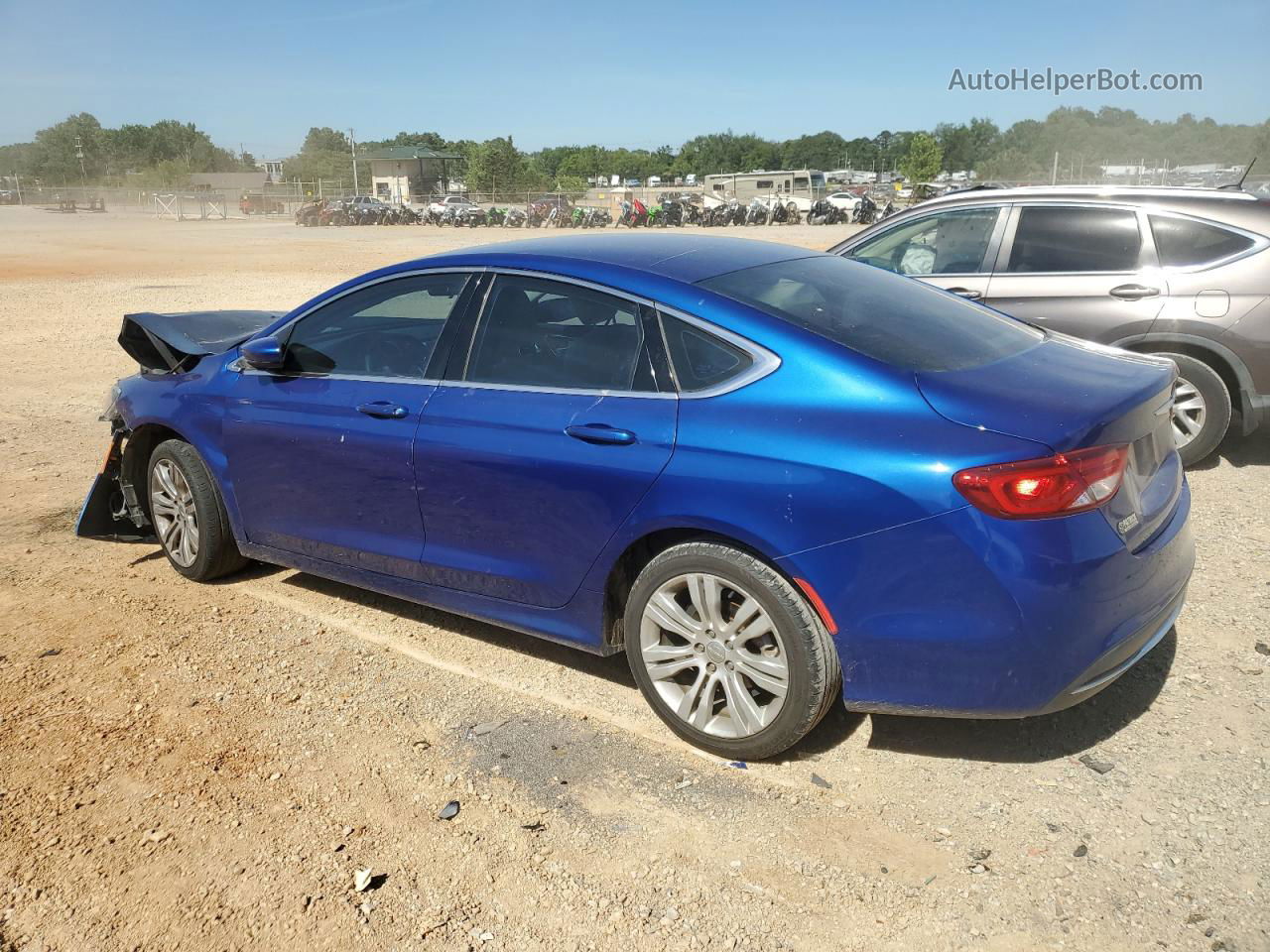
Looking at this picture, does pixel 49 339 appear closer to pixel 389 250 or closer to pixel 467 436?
pixel 467 436

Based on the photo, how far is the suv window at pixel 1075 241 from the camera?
6.59 meters

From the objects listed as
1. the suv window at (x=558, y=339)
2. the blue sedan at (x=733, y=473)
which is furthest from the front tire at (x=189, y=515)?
the suv window at (x=558, y=339)

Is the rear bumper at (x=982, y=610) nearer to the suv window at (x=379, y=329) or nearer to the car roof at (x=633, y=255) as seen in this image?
the car roof at (x=633, y=255)

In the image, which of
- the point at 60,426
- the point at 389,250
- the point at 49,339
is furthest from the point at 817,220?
the point at 60,426

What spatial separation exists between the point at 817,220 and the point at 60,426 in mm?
41321

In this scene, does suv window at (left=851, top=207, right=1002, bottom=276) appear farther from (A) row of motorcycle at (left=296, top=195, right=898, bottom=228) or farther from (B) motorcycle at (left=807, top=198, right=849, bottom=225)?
(B) motorcycle at (left=807, top=198, right=849, bottom=225)

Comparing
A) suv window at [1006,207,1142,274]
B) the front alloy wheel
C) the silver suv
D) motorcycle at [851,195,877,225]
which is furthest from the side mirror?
motorcycle at [851,195,877,225]

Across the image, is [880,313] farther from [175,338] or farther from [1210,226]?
[1210,226]

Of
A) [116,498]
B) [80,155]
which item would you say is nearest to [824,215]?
[116,498]

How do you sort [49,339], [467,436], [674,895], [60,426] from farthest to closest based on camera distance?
[49,339] < [60,426] < [467,436] < [674,895]

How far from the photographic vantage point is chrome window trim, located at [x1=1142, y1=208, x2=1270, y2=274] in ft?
20.5

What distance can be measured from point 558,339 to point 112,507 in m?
3.24

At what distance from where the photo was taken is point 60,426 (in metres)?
8.59

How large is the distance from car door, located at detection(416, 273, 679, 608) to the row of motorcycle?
129ft
